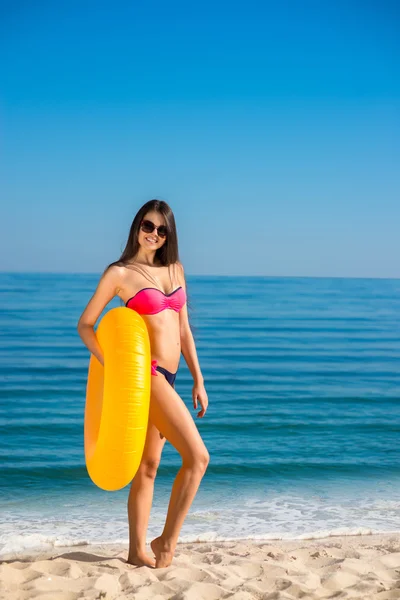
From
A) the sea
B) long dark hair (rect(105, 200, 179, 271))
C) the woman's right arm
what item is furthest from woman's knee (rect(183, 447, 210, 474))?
the sea

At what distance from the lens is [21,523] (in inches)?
206

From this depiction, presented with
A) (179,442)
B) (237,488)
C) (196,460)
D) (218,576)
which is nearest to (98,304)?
(179,442)

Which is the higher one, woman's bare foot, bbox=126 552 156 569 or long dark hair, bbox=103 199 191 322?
long dark hair, bbox=103 199 191 322

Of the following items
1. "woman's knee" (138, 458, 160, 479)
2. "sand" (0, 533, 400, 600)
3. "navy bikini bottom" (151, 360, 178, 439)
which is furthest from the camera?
"woman's knee" (138, 458, 160, 479)

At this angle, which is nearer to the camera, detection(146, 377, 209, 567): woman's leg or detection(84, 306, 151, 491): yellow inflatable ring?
detection(84, 306, 151, 491): yellow inflatable ring

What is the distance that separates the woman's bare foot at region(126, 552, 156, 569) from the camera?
12.4 feet

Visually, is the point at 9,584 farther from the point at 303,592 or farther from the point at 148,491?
the point at 303,592

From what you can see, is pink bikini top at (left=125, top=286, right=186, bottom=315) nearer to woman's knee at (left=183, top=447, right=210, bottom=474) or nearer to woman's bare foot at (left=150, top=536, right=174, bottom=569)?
woman's knee at (left=183, top=447, right=210, bottom=474)

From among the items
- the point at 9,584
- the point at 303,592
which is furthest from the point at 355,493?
the point at 9,584

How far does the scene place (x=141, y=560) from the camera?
149 inches

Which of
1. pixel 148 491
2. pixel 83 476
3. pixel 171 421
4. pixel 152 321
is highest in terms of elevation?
pixel 152 321

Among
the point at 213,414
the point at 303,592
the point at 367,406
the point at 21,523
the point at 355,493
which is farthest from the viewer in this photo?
the point at 367,406

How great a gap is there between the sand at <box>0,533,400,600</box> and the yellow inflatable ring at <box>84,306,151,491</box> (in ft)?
1.53

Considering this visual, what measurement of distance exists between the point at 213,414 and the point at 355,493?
3.64 meters
